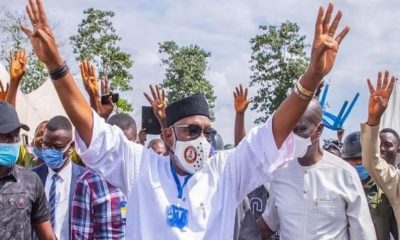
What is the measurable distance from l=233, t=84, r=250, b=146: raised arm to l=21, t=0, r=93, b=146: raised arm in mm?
3086

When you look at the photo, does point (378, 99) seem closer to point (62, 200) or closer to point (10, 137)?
point (62, 200)

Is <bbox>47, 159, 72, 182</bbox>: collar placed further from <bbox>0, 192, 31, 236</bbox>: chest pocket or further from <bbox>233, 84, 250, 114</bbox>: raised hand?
<bbox>233, 84, 250, 114</bbox>: raised hand

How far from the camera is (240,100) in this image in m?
6.72

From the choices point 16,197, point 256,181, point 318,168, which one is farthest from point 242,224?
point 16,197

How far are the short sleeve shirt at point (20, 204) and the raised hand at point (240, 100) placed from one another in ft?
7.97

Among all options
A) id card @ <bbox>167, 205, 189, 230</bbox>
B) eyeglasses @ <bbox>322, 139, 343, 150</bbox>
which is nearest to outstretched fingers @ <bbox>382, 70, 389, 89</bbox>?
eyeglasses @ <bbox>322, 139, 343, 150</bbox>

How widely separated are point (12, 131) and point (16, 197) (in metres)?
0.44

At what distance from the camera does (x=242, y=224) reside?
4660 millimetres

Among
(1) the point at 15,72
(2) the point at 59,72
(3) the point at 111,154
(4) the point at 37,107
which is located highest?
(4) the point at 37,107

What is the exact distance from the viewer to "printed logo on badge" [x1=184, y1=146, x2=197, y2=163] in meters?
3.68

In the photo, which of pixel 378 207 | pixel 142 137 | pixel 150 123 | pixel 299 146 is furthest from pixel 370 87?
pixel 142 137

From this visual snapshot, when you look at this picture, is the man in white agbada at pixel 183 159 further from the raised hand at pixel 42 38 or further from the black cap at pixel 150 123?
the black cap at pixel 150 123

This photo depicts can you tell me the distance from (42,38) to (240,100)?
345 cm

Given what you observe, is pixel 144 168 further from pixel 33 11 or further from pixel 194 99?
pixel 33 11
